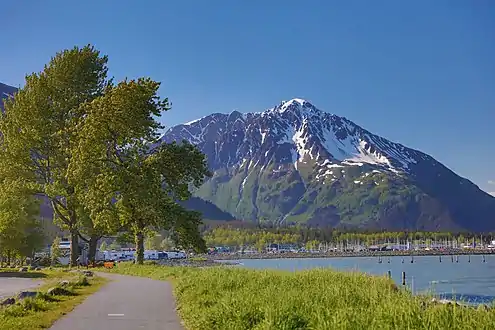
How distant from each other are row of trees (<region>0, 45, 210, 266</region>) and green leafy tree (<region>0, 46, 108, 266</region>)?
0.09 metres

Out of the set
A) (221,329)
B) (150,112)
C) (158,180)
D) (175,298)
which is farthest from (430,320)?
(150,112)

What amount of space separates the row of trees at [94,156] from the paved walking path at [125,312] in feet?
74.5

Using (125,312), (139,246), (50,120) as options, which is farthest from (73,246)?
(125,312)

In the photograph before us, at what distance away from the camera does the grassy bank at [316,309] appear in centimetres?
1139

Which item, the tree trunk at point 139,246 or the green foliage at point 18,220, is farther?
the green foliage at point 18,220

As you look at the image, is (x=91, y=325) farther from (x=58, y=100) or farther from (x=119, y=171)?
(x=58, y=100)

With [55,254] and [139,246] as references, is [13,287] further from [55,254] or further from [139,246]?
[55,254]

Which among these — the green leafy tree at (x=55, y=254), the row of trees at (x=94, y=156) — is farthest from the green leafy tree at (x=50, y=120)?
the green leafy tree at (x=55, y=254)

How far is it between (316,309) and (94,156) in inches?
1665

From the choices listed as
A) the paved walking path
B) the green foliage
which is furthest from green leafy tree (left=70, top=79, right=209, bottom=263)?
the paved walking path

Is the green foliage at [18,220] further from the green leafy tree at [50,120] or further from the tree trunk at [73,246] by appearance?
the tree trunk at [73,246]

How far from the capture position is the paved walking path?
1792 cm

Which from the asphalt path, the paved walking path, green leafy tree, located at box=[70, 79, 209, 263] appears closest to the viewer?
the paved walking path

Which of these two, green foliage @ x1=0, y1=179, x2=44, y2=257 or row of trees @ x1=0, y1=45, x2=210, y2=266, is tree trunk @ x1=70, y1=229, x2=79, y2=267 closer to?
row of trees @ x1=0, y1=45, x2=210, y2=266
